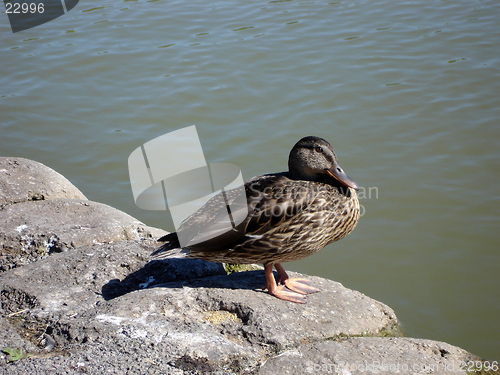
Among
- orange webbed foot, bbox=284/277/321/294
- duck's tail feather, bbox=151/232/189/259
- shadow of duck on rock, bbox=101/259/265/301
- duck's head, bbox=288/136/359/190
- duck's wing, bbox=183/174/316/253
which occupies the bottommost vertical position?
orange webbed foot, bbox=284/277/321/294

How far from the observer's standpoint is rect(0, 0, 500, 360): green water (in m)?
4.68

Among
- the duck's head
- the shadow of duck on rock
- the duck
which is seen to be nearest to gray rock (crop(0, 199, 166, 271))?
the shadow of duck on rock

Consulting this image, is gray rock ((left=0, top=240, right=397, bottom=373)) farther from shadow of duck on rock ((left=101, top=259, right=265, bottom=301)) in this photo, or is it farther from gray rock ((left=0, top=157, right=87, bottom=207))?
gray rock ((left=0, top=157, right=87, bottom=207))

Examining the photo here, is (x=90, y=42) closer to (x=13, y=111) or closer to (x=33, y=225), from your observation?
(x=13, y=111)

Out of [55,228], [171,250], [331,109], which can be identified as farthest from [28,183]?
[331,109]

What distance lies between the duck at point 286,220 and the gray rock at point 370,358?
583 millimetres

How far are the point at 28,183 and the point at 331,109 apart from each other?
4.17 metres

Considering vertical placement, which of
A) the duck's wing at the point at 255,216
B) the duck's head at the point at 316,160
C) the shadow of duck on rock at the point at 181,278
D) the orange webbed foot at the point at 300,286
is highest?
the duck's head at the point at 316,160

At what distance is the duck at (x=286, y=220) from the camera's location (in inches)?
126

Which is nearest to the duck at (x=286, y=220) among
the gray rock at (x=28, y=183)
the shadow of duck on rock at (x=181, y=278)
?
the shadow of duck on rock at (x=181, y=278)

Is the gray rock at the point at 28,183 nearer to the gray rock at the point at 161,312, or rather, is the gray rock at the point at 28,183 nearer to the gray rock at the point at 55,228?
the gray rock at the point at 55,228

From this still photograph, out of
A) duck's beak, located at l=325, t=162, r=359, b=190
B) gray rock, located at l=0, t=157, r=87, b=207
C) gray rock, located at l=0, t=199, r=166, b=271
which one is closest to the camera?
duck's beak, located at l=325, t=162, r=359, b=190

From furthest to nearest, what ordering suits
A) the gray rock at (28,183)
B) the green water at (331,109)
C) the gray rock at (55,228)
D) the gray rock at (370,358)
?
the green water at (331,109)
the gray rock at (28,183)
the gray rock at (55,228)
the gray rock at (370,358)

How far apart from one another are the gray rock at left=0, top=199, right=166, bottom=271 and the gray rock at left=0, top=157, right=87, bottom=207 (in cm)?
26
